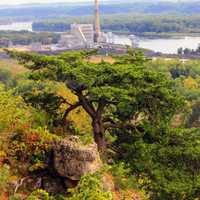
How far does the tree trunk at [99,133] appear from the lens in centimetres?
1505

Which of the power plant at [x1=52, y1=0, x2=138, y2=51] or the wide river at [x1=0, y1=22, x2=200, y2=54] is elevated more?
the power plant at [x1=52, y1=0, x2=138, y2=51]

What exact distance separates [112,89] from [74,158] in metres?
2.37

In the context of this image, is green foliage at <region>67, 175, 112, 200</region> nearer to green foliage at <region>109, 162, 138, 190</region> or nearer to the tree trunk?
green foliage at <region>109, 162, 138, 190</region>

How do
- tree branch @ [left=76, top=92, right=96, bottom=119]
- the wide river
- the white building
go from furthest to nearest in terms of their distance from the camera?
the wide river < the white building < tree branch @ [left=76, top=92, right=96, bottom=119]

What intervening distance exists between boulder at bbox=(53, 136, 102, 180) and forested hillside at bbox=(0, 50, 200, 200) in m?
0.02

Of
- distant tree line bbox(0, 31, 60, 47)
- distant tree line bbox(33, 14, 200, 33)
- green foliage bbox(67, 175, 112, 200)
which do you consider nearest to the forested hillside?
green foliage bbox(67, 175, 112, 200)

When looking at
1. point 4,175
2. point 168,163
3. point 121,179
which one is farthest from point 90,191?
point 168,163

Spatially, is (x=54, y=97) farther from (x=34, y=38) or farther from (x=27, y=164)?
(x=34, y=38)

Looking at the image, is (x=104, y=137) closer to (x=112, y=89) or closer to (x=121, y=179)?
(x=112, y=89)

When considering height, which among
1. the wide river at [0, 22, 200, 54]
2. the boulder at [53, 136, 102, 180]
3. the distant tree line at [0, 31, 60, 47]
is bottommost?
the wide river at [0, 22, 200, 54]

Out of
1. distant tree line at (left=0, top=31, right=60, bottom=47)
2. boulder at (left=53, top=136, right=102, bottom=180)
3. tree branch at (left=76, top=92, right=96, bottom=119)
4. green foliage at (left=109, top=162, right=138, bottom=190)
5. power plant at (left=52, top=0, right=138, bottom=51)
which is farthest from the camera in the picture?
distant tree line at (left=0, top=31, right=60, bottom=47)

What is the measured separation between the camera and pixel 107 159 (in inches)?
574

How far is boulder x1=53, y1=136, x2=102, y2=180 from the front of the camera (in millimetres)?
12164

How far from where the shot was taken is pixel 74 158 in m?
12.3
